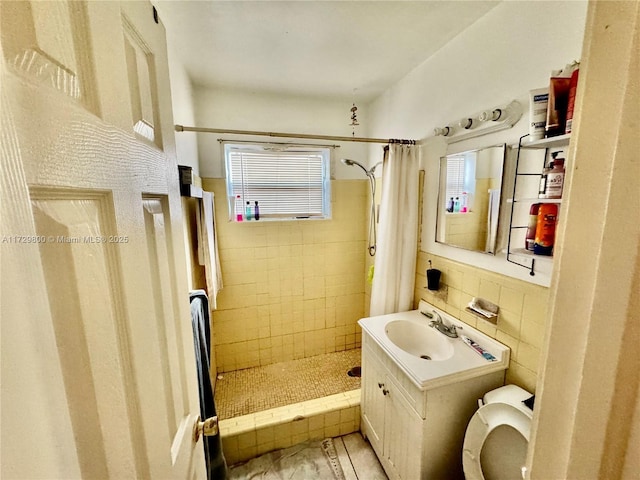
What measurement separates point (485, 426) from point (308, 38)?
6.99ft

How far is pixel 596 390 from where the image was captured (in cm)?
33

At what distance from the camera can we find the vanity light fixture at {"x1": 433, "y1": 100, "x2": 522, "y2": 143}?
1227 millimetres

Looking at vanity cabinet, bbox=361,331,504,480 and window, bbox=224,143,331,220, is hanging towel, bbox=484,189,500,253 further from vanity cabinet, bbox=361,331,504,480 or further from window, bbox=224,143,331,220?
window, bbox=224,143,331,220

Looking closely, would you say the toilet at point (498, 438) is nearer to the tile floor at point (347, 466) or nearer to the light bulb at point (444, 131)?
the tile floor at point (347, 466)

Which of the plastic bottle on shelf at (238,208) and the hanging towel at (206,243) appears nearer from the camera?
the hanging towel at (206,243)

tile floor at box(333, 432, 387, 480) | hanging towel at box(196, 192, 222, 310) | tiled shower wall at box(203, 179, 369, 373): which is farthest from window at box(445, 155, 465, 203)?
tile floor at box(333, 432, 387, 480)

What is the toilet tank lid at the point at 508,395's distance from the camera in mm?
1117

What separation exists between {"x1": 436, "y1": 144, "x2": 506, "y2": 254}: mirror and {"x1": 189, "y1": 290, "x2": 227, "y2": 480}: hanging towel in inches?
58.2

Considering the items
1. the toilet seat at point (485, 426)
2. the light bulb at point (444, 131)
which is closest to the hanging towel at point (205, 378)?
the toilet seat at point (485, 426)

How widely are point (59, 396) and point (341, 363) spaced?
249cm

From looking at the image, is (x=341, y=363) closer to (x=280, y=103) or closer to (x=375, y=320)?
(x=375, y=320)

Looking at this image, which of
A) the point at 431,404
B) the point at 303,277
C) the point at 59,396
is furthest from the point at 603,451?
the point at 303,277

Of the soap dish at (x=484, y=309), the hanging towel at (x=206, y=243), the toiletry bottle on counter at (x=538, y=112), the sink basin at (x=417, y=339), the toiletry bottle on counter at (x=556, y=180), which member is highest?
the toiletry bottle on counter at (x=538, y=112)

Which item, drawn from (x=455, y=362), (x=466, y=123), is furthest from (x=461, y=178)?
(x=455, y=362)
